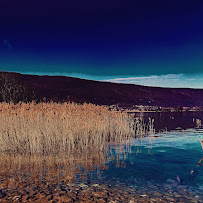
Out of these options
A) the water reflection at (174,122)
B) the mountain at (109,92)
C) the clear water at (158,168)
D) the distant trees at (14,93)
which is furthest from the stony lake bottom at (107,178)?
the mountain at (109,92)

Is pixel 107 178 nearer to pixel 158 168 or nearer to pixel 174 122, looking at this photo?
pixel 158 168

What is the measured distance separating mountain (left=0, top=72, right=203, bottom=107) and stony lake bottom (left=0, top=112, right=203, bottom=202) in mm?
59581

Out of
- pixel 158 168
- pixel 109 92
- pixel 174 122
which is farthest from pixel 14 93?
pixel 109 92

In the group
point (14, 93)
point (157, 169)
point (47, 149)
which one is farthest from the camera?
point (14, 93)

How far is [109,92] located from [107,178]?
72.7 m

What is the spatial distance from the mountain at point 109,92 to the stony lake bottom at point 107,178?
59581 mm

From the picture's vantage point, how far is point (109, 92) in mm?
79562

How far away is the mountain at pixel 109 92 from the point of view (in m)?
73.8

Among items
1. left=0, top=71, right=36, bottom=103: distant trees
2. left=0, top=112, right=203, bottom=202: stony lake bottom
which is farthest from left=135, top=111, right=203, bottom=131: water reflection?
left=0, top=71, right=36, bottom=103: distant trees

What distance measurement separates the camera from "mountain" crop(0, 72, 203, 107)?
73.8 meters

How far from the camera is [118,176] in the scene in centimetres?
729

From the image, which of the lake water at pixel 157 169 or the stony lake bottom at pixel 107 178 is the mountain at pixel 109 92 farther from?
the stony lake bottom at pixel 107 178

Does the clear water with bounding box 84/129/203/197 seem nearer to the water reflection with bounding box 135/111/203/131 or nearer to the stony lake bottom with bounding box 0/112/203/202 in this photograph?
the stony lake bottom with bounding box 0/112/203/202

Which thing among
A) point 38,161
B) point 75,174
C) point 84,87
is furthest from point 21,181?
point 84,87
